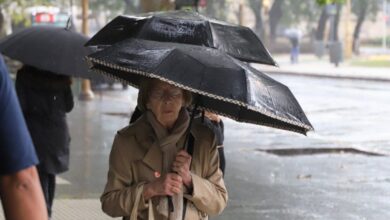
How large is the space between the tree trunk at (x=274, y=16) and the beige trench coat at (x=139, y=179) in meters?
59.9

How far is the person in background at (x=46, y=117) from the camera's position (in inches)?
256

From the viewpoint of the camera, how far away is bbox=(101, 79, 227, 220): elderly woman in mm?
3557

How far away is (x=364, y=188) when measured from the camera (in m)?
9.73

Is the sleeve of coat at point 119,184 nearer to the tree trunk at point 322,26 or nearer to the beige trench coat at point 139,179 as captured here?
the beige trench coat at point 139,179

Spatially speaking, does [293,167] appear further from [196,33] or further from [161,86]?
[161,86]

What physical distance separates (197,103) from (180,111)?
0.96ft

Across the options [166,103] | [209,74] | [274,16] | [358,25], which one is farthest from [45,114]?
[274,16]

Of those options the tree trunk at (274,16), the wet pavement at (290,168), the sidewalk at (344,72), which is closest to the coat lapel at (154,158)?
the wet pavement at (290,168)

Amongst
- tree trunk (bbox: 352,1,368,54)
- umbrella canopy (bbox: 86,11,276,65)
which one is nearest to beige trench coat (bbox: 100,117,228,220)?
umbrella canopy (bbox: 86,11,276,65)

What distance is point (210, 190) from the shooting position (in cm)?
364

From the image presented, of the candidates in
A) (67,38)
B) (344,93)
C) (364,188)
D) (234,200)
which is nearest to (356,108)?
(344,93)

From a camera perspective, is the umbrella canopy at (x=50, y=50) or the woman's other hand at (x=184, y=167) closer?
the woman's other hand at (x=184, y=167)

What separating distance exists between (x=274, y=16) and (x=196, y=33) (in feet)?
200

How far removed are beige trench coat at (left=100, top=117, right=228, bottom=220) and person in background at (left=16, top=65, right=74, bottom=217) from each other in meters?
2.93
